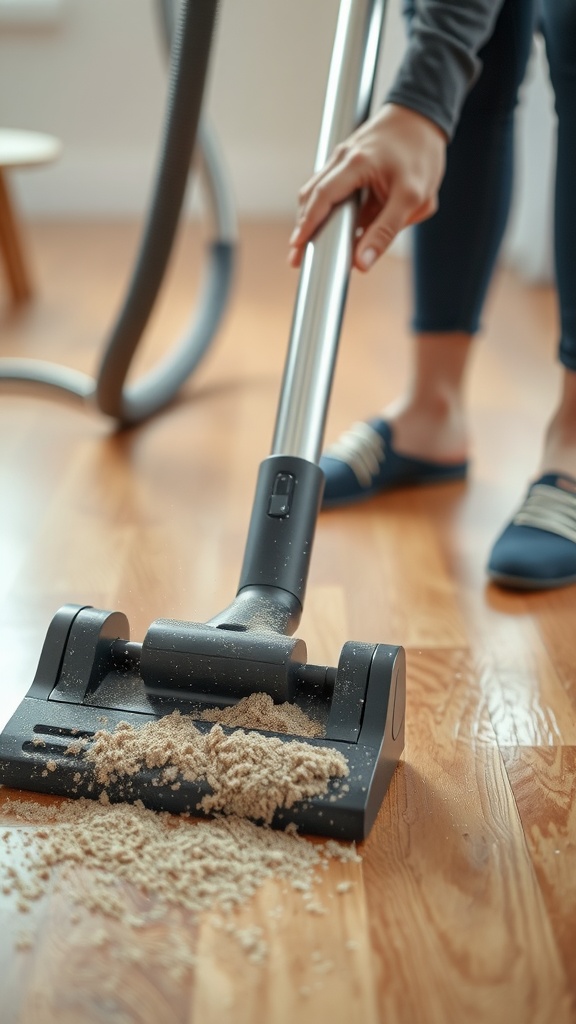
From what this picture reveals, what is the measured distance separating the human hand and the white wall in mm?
2266

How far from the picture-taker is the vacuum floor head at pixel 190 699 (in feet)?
2.18

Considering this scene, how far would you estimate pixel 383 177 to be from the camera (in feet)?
2.96

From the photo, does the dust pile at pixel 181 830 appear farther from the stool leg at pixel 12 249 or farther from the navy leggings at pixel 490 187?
the stool leg at pixel 12 249

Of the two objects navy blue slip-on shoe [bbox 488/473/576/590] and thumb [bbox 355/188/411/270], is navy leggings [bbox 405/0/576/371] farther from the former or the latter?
thumb [bbox 355/188/411/270]

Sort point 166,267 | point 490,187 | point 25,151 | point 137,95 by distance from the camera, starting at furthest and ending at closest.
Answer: point 137,95 < point 25,151 < point 166,267 < point 490,187

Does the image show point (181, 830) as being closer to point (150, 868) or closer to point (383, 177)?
point (150, 868)

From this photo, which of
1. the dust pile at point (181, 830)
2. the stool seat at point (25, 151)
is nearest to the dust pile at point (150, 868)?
the dust pile at point (181, 830)

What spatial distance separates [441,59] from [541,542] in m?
0.47

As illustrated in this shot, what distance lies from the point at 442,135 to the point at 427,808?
1.90ft

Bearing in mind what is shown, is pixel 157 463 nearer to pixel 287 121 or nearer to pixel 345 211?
pixel 345 211

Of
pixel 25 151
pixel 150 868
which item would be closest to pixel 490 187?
pixel 150 868

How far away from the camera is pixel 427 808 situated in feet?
2.35

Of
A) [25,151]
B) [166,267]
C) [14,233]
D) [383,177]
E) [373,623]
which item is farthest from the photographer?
[14,233]

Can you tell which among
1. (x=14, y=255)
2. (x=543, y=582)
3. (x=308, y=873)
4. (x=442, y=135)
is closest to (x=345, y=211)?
(x=442, y=135)
